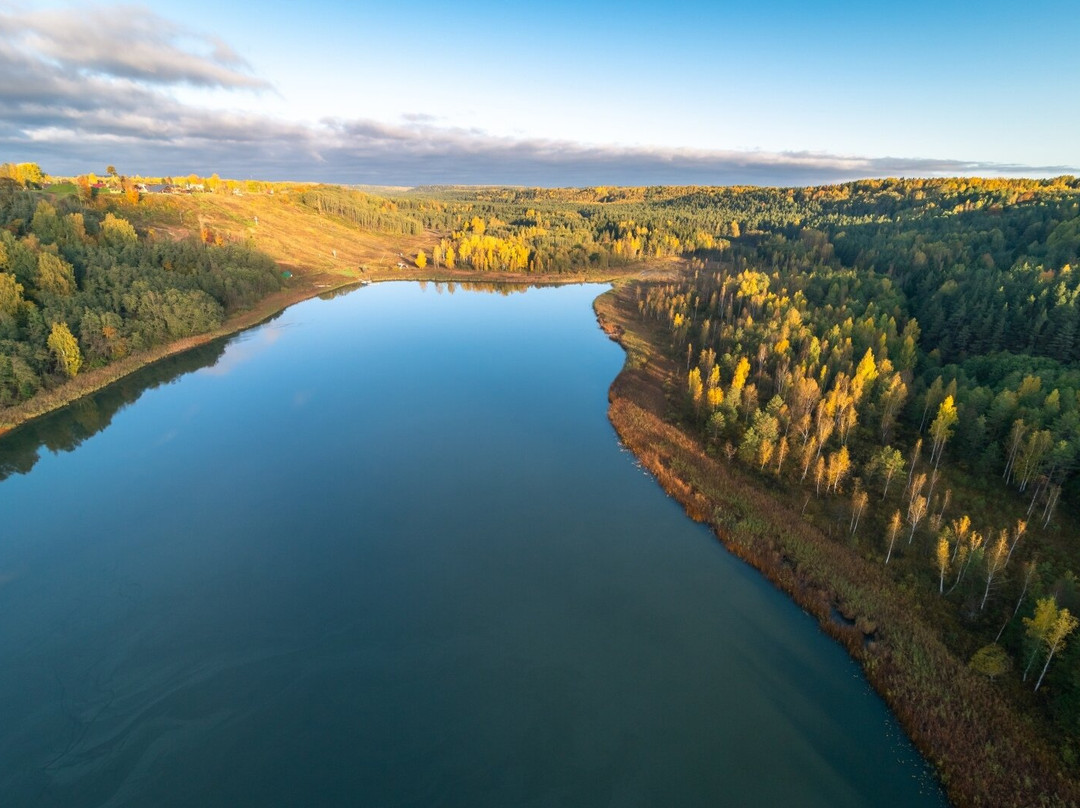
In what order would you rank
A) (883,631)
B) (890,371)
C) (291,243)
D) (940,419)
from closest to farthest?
(883,631), (940,419), (890,371), (291,243)

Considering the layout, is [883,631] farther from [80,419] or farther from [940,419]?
[80,419]

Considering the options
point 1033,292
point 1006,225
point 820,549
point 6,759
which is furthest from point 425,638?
point 1006,225

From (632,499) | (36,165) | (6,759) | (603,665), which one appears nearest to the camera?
(6,759)

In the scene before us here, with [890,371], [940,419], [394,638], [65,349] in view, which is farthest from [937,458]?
[65,349]

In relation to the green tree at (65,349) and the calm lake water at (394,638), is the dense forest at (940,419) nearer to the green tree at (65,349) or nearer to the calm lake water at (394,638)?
the calm lake water at (394,638)

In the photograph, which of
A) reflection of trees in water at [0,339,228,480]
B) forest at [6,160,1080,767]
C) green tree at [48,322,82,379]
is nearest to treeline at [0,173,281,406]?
green tree at [48,322,82,379]

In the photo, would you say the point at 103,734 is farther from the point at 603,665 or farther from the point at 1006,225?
the point at 1006,225
